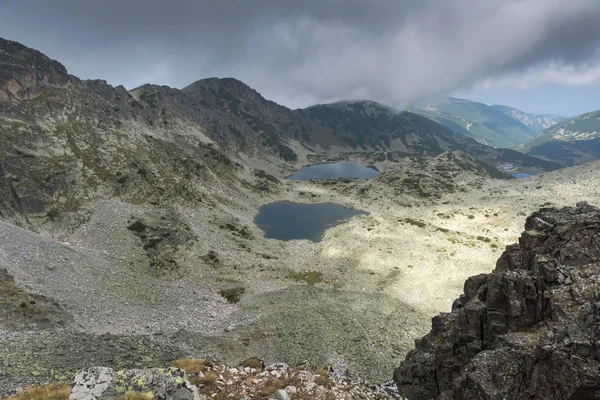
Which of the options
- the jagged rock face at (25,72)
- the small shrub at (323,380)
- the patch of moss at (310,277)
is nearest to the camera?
the small shrub at (323,380)

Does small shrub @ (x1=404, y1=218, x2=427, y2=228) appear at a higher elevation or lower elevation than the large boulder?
higher

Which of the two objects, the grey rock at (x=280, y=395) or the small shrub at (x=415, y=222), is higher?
the small shrub at (x=415, y=222)

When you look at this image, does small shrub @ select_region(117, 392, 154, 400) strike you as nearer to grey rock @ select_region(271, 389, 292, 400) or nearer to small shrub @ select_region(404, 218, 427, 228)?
grey rock @ select_region(271, 389, 292, 400)

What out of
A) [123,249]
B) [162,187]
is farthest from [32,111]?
[123,249]

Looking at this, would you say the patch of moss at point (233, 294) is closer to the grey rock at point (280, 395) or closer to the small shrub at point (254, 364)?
the small shrub at point (254, 364)

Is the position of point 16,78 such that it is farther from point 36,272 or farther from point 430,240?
point 430,240

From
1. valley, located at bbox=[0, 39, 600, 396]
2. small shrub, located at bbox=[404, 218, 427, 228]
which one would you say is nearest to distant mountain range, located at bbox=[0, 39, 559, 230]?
valley, located at bbox=[0, 39, 600, 396]

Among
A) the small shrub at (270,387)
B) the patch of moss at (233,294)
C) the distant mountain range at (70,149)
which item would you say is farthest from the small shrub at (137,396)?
the distant mountain range at (70,149)

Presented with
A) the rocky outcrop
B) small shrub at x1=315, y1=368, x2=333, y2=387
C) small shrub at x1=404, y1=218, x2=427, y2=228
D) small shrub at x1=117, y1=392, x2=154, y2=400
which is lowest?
small shrub at x1=315, y1=368, x2=333, y2=387
